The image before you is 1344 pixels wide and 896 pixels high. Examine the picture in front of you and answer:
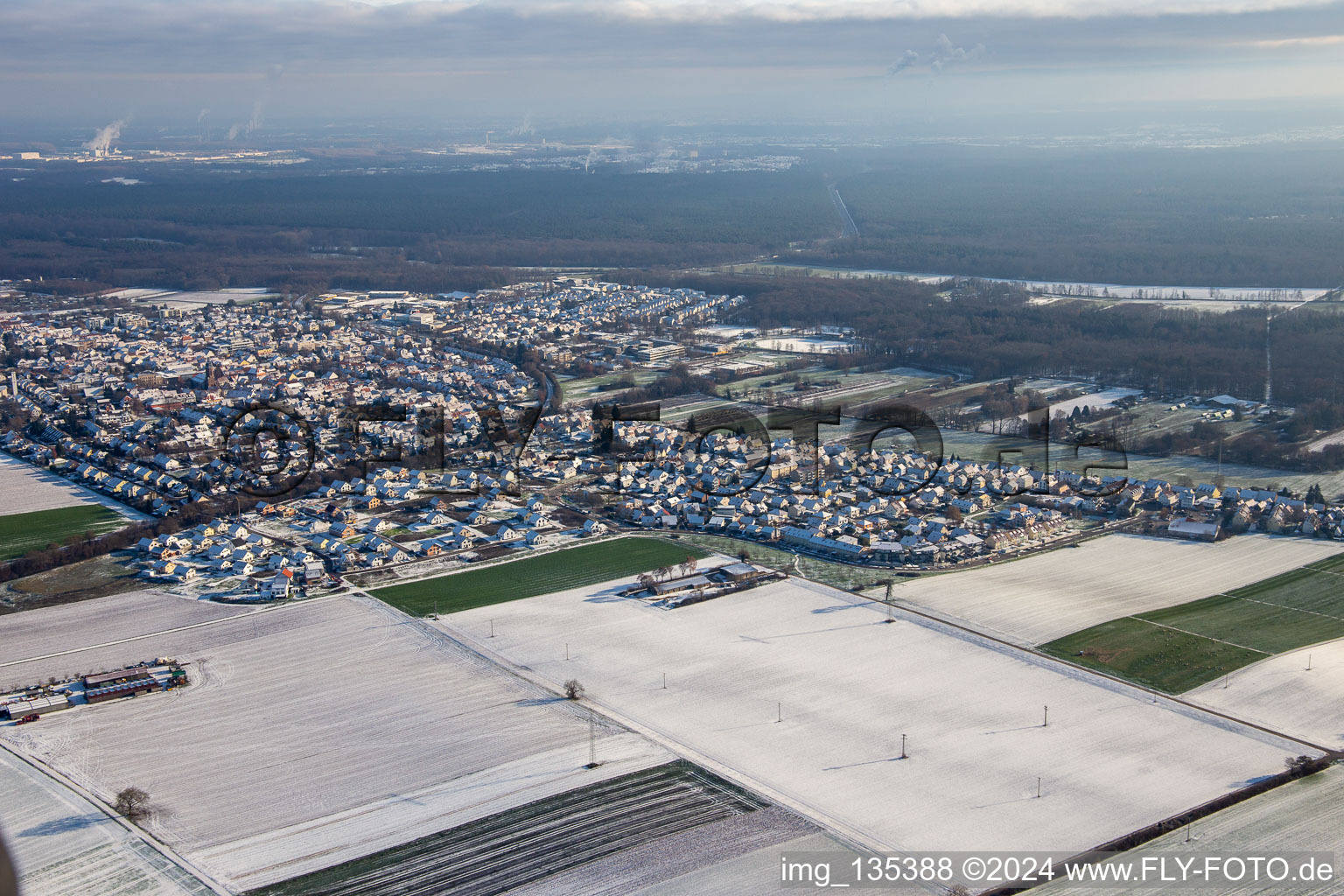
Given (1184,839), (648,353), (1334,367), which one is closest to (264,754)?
(1184,839)

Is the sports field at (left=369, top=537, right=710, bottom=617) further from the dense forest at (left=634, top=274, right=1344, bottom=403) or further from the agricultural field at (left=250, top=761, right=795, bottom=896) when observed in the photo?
the dense forest at (left=634, top=274, right=1344, bottom=403)

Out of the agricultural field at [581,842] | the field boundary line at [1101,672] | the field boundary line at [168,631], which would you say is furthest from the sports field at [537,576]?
the agricultural field at [581,842]

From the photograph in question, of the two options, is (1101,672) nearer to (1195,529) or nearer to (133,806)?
(1195,529)

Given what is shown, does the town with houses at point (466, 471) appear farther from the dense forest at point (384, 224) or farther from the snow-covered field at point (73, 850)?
the dense forest at point (384, 224)

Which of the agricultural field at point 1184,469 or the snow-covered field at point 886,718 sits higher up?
the agricultural field at point 1184,469

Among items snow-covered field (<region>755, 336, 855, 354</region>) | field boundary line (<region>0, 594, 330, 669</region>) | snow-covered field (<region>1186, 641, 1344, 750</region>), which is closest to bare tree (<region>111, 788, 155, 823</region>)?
field boundary line (<region>0, 594, 330, 669</region>)

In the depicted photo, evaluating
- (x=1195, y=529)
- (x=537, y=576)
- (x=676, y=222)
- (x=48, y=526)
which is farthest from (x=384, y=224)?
(x=1195, y=529)
